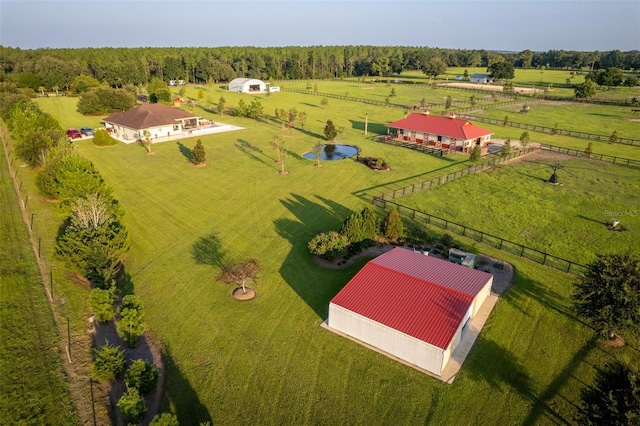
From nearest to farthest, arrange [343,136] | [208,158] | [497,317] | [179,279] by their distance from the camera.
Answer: [497,317], [179,279], [208,158], [343,136]

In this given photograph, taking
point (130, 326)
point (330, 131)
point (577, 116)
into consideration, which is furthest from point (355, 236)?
point (577, 116)

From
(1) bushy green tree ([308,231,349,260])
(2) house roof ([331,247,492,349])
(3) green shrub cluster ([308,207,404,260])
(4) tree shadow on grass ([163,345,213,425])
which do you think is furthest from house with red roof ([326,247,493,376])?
(4) tree shadow on grass ([163,345,213,425])

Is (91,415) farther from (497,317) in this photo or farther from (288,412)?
(497,317)

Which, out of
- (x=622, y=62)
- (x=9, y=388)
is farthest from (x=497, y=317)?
(x=622, y=62)

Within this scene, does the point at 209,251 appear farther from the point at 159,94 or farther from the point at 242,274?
the point at 159,94

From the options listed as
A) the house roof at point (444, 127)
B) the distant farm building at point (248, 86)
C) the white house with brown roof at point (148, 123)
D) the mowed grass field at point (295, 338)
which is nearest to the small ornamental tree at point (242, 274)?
the mowed grass field at point (295, 338)

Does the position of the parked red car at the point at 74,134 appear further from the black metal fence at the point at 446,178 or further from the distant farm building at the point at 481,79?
the distant farm building at the point at 481,79
